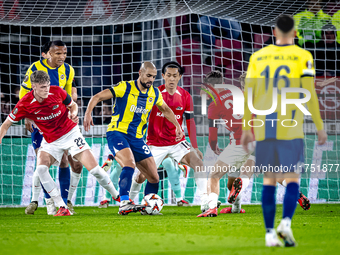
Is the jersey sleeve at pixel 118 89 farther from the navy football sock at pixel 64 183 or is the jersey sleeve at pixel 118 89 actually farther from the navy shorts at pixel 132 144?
the navy football sock at pixel 64 183

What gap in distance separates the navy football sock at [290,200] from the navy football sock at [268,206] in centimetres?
8

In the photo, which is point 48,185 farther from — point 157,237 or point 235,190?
point 157,237

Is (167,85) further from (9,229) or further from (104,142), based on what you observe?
(9,229)

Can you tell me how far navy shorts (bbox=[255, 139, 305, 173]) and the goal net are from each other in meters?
4.53

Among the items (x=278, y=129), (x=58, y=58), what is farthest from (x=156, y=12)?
(x=278, y=129)

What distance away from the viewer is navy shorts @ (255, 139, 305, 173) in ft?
10.5

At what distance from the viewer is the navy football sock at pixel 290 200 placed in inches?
123

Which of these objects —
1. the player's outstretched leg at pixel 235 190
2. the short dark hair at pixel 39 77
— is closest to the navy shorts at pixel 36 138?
the short dark hair at pixel 39 77

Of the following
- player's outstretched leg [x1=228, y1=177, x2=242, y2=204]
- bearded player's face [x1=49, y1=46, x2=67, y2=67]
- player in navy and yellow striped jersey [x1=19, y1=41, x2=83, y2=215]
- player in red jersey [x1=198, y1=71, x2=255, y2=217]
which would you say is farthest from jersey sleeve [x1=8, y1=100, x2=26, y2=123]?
player's outstretched leg [x1=228, y1=177, x2=242, y2=204]

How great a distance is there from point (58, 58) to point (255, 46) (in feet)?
16.3

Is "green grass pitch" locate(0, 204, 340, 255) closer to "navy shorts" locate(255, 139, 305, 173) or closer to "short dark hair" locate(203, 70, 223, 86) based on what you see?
"navy shorts" locate(255, 139, 305, 173)

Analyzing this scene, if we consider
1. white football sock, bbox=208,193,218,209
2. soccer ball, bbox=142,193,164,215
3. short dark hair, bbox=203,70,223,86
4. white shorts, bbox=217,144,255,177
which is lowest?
soccer ball, bbox=142,193,164,215

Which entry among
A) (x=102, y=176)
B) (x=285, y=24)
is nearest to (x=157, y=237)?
(x=285, y=24)

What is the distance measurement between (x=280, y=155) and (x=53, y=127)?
11.6ft
